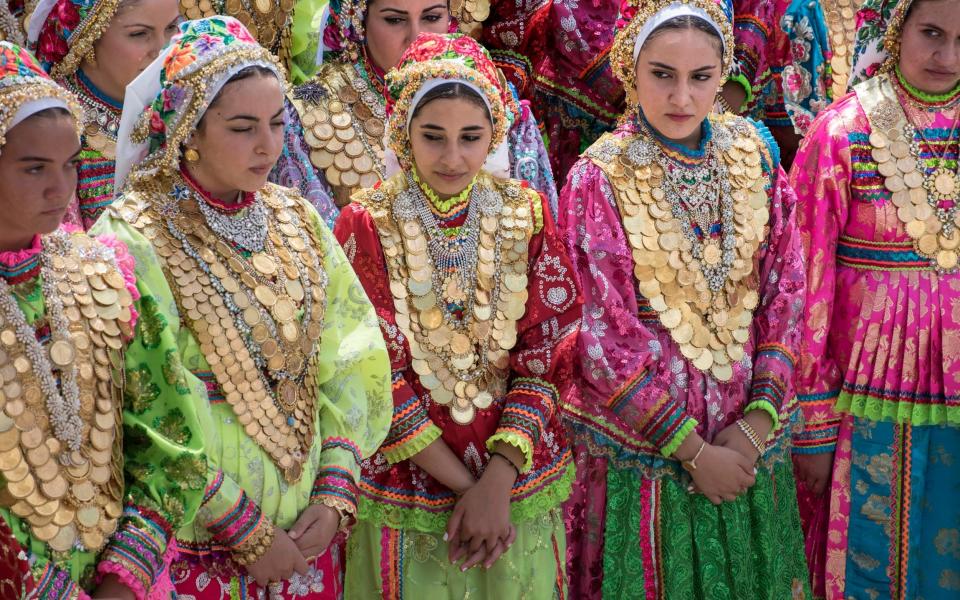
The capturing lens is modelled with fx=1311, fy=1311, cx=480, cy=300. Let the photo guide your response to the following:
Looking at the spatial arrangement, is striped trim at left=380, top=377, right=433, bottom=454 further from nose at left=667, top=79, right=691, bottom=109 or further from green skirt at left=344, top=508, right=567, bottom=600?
nose at left=667, top=79, right=691, bottom=109

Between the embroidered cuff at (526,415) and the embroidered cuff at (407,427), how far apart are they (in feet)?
0.58

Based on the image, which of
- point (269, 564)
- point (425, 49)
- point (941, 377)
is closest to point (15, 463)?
point (269, 564)

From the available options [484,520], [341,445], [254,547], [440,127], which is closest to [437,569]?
[484,520]

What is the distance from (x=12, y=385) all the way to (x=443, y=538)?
139cm

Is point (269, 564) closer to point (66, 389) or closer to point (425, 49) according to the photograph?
point (66, 389)

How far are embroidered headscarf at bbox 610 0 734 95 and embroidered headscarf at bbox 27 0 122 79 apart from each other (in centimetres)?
148

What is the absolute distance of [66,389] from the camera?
105 inches

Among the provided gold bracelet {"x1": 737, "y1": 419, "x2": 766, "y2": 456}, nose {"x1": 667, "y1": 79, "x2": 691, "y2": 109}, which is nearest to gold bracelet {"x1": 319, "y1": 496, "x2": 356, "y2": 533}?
gold bracelet {"x1": 737, "y1": 419, "x2": 766, "y2": 456}

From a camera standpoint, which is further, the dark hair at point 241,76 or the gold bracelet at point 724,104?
the gold bracelet at point 724,104

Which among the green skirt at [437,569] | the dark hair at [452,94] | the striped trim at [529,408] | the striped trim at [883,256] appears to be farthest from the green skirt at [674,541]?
the dark hair at [452,94]

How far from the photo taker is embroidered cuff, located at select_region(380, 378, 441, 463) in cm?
350

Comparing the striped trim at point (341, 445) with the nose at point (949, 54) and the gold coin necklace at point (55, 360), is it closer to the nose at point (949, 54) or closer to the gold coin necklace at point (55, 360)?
the gold coin necklace at point (55, 360)

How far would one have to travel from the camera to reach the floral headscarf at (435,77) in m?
3.51

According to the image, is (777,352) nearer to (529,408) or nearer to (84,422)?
(529,408)
